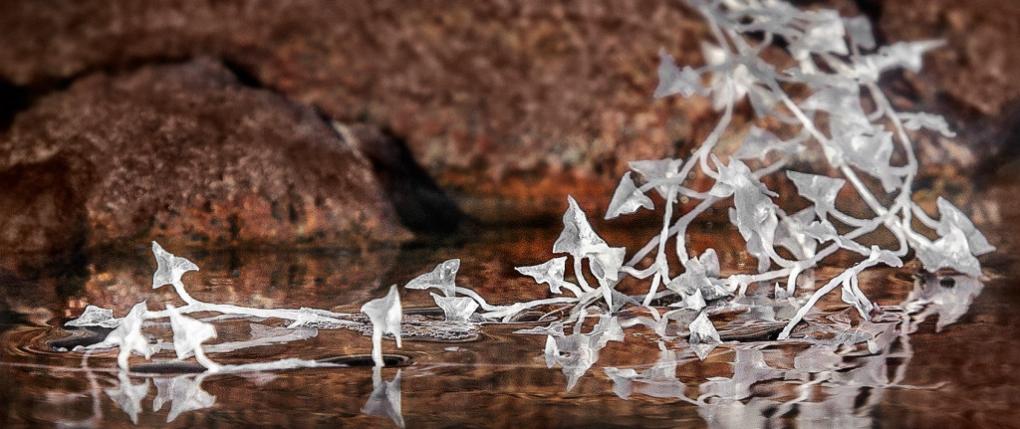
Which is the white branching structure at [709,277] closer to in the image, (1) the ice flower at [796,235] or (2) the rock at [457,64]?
(1) the ice flower at [796,235]

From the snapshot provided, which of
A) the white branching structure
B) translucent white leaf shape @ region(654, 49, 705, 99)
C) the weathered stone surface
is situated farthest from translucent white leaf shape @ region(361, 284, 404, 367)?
the weathered stone surface

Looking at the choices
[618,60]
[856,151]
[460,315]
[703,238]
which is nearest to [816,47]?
[856,151]

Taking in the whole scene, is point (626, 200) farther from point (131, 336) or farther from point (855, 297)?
point (131, 336)

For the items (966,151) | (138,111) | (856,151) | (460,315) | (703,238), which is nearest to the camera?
(460,315)

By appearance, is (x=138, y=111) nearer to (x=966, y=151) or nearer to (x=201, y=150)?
(x=201, y=150)

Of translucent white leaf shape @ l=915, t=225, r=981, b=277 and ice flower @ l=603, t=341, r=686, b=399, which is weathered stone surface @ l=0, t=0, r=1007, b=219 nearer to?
translucent white leaf shape @ l=915, t=225, r=981, b=277

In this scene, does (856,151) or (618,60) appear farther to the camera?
(618,60)
